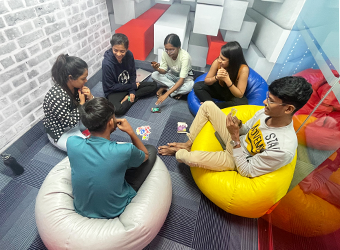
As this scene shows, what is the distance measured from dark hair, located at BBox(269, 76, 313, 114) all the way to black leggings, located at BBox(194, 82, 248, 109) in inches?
45.7

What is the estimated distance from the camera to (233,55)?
1894 millimetres

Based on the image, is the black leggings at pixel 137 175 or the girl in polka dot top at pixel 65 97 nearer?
the black leggings at pixel 137 175

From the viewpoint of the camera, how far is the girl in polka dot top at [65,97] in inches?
64.3

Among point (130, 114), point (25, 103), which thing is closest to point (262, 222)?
point (130, 114)

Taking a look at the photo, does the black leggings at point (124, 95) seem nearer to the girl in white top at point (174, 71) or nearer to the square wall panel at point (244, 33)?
the girl in white top at point (174, 71)

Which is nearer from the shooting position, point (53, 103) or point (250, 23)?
point (53, 103)

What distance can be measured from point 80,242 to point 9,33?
6.19ft

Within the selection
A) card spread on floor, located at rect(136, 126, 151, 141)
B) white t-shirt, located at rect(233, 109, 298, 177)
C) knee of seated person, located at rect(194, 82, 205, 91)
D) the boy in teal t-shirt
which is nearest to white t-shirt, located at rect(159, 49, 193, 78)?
knee of seated person, located at rect(194, 82, 205, 91)

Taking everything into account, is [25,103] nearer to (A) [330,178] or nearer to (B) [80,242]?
(B) [80,242]

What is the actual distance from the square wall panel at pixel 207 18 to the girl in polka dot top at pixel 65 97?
1999mm

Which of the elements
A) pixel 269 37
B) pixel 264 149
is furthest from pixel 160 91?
pixel 264 149

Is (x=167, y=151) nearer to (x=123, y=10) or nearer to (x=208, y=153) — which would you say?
(x=208, y=153)

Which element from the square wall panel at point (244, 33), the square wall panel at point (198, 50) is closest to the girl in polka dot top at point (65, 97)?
the square wall panel at point (198, 50)

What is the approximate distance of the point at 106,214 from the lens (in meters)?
1.24
